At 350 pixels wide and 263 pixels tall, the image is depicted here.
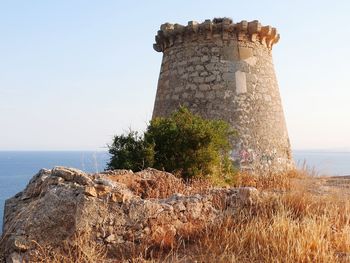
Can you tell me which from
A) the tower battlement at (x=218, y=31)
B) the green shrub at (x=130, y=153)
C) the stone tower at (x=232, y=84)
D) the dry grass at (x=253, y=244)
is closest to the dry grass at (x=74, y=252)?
the dry grass at (x=253, y=244)

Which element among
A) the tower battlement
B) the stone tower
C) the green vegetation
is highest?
the tower battlement

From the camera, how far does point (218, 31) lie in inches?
489

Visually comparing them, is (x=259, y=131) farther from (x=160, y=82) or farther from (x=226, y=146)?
(x=160, y=82)

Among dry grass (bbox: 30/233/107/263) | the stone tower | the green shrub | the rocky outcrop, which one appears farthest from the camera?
the stone tower

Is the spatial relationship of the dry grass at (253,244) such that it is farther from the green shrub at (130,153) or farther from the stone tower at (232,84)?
the stone tower at (232,84)

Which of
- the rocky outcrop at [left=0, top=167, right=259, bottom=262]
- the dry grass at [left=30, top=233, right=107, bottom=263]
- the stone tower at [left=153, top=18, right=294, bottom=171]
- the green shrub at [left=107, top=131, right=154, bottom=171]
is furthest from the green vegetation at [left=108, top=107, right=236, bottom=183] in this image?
the dry grass at [left=30, top=233, right=107, bottom=263]

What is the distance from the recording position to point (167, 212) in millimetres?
4730

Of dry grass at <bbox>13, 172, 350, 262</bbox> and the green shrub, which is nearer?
dry grass at <bbox>13, 172, 350, 262</bbox>

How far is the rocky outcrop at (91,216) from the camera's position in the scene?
422 centimetres

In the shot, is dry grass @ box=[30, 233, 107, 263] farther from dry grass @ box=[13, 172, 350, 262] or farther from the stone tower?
the stone tower

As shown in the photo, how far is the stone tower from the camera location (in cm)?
1214

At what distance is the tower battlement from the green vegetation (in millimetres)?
3934

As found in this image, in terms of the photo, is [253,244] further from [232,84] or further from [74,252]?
[232,84]

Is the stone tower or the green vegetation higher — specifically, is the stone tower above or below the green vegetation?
above
